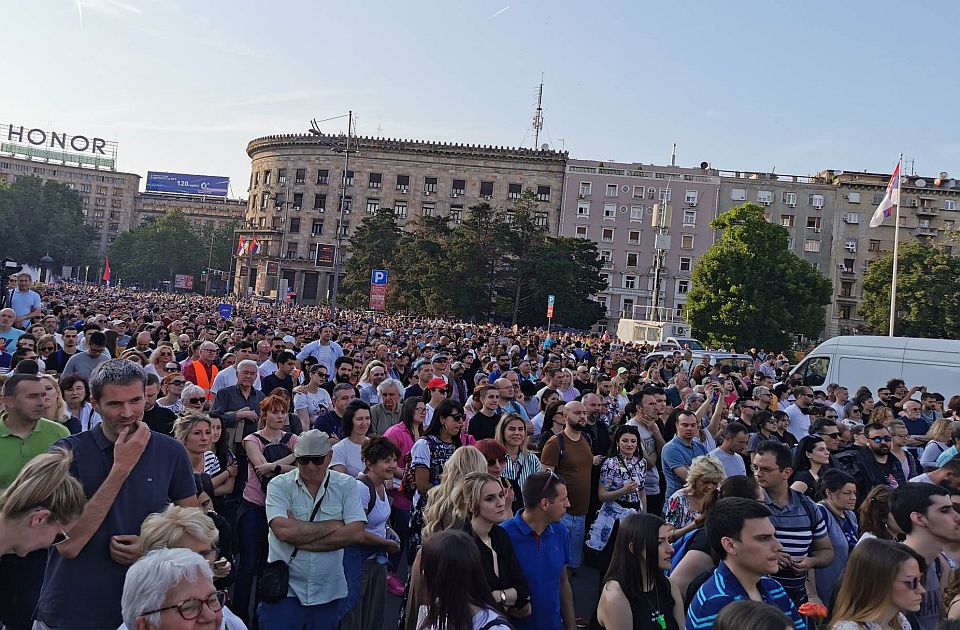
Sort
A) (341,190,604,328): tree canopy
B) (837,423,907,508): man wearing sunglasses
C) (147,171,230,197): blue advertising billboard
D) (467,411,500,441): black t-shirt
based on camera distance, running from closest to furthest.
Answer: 1. (837,423,907,508): man wearing sunglasses
2. (467,411,500,441): black t-shirt
3. (341,190,604,328): tree canopy
4. (147,171,230,197): blue advertising billboard

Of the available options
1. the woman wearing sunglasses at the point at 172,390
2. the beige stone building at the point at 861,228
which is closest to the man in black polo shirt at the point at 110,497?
the woman wearing sunglasses at the point at 172,390

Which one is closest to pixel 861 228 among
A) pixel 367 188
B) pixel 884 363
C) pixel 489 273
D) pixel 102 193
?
pixel 489 273

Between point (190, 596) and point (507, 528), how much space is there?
2.20 metres

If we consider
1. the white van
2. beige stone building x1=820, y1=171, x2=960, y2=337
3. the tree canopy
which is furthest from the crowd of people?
beige stone building x1=820, y1=171, x2=960, y2=337

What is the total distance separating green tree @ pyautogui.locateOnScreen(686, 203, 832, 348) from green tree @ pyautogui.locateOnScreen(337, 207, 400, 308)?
2244 cm

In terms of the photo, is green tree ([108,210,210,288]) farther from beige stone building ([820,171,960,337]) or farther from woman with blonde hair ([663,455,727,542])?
woman with blonde hair ([663,455,727,542])

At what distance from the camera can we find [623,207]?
7500cm

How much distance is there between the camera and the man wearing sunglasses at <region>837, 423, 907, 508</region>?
24.9 feet

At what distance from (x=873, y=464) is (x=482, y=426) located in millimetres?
3873

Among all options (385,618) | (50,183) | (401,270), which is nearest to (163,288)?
(50,183)

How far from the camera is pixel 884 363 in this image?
17438 mm

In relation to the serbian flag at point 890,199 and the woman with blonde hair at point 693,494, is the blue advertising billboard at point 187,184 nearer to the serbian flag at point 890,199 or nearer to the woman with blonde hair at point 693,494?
the serbian flag at point 890,199

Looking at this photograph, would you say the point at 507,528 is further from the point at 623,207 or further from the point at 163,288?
the point at 163,288

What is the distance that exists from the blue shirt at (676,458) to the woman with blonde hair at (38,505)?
542 centimetres
